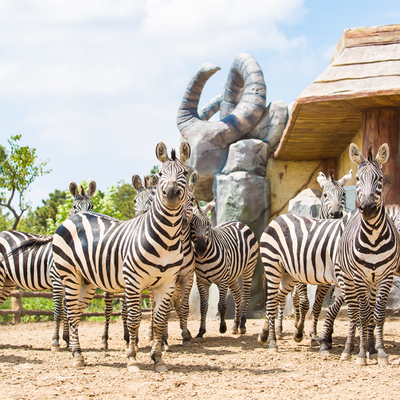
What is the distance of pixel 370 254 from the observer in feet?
16.4

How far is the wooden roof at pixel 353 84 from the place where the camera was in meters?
7.38

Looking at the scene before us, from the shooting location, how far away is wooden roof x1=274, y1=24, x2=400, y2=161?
7.38 m

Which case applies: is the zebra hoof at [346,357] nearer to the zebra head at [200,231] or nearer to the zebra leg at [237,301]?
the zebra head at [200,231]

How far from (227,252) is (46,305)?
8140 mm

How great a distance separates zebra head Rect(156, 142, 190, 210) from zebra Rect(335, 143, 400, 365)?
1.78 metres

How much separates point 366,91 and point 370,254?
3.27 m

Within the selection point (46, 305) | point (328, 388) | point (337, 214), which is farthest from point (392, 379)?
point (46, 305)

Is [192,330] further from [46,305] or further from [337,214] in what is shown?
[46,305]

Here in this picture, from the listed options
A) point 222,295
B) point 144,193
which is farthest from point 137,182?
point 222,295

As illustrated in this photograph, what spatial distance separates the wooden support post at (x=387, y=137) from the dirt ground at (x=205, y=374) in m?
2.36

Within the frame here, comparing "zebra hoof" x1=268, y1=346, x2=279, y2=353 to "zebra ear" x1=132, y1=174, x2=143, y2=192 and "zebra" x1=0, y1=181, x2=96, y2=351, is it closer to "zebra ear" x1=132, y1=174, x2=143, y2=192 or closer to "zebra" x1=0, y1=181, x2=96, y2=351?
"zebra" x1=0, y1=181, x2=96, y2=351

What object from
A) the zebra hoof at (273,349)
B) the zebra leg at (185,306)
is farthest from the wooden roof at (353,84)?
the zebra hoof at (273,349)

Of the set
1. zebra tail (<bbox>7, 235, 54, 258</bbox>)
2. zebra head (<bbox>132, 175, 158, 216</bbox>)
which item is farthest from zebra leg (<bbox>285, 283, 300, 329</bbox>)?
zebra tail (<bbox>7, 235, 54, 258</bbox>)

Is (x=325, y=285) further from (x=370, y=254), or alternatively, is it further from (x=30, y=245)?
(x=30, y=245)
